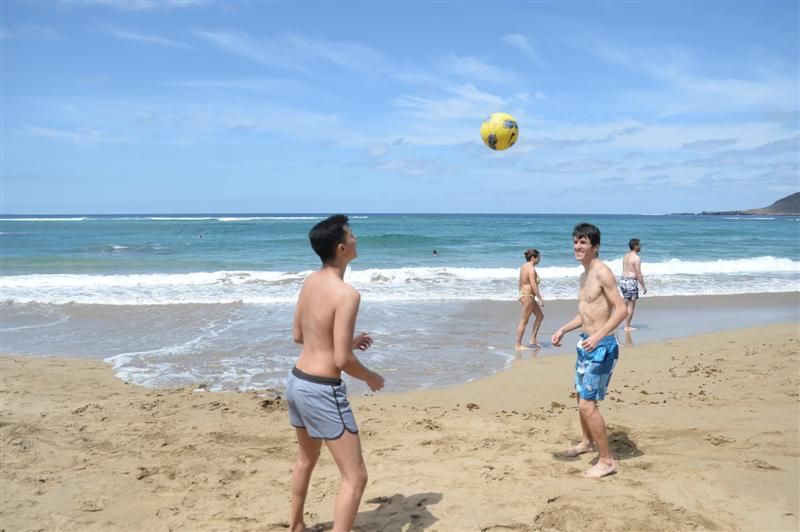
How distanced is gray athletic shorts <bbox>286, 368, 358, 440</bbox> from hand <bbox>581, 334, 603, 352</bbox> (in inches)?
83.2

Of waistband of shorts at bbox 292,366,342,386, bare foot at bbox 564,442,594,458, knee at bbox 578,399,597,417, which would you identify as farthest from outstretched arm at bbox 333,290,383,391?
bare foot at bbox 564,442,594,458

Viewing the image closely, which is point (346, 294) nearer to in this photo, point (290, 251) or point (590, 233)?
point (590, 233)

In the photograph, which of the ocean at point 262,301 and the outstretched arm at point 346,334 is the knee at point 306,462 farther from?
the ocean at point 262,301

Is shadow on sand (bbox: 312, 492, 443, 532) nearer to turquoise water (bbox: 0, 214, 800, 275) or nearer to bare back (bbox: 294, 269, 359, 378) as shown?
bare back (bbox: 294, 269, 359, 378)

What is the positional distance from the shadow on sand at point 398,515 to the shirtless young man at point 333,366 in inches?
30.1

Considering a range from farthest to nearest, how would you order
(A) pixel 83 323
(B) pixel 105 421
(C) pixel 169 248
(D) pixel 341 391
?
(C) pixel 169 248 → (A) pixel 83 323 → (B) pixel 105 421 → (D) pixel 341 391

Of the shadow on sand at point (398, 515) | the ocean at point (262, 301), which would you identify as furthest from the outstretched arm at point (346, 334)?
the ocean at point (262, 301)

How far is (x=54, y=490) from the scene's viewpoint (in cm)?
444

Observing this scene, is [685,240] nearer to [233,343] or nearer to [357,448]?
[233,343]

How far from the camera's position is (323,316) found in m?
3.11

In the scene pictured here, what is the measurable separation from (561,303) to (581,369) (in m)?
9.99

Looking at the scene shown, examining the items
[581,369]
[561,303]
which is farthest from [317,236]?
[561,303]

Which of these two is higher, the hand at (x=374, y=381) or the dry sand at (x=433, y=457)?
the hand at (x=374, y=381)

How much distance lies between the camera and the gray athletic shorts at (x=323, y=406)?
3123mm
